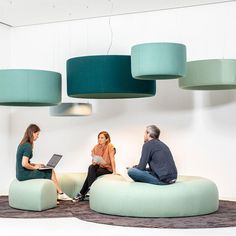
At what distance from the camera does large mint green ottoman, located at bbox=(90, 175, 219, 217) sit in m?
6.29

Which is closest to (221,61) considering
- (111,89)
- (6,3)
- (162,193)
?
(111,89)

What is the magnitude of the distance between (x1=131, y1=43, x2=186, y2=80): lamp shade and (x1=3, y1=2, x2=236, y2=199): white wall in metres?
3.20

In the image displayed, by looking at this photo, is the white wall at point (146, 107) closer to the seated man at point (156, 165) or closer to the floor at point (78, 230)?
the seated man at point (156, 165)

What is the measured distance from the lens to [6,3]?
8.80 metres

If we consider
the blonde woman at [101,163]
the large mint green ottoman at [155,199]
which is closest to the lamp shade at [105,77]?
the large mint green ottoman at [155,199]

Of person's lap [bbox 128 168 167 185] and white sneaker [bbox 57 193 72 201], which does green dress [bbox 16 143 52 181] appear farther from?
person's lap [bbox 128 168 167 185]

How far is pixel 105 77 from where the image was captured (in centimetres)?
664

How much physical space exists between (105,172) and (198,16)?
12.0 ft

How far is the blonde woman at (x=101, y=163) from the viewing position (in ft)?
26.3

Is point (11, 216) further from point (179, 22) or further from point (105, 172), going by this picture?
point (179, 22)

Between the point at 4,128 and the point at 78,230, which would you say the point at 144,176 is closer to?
the point at 78,230

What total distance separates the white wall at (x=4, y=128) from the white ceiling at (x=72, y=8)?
1.65ft

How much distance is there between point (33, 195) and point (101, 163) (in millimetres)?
1624

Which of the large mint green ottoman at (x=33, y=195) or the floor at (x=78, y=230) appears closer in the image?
the floor at (x=78, y=230)
